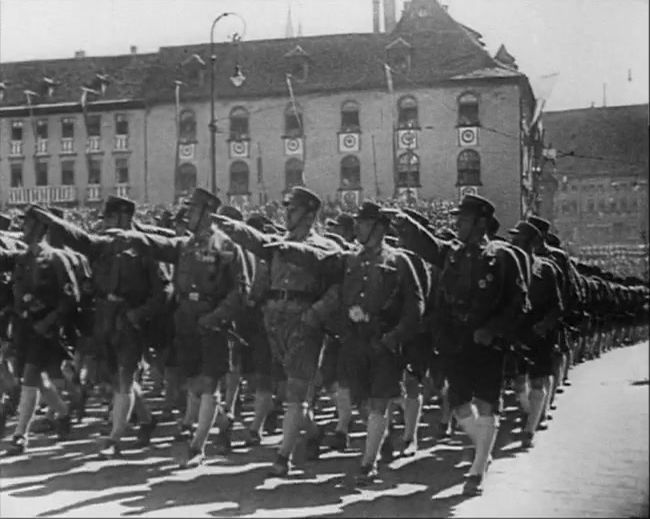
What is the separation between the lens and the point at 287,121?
29.2 feet

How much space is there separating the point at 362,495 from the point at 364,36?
345 centimetres

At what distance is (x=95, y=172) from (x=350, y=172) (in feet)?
7.55

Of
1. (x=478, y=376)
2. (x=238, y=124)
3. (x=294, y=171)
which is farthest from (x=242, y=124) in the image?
(x=478, y=376)

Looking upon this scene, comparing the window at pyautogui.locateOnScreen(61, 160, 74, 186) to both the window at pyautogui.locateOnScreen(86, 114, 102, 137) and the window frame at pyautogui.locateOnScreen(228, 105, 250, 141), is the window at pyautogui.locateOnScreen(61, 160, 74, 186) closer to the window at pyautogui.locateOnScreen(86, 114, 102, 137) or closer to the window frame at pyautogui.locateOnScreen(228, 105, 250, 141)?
the window at pyautogui.locateOnScreen(86, 114, 102, 137)

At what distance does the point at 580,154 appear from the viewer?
784 centimetres

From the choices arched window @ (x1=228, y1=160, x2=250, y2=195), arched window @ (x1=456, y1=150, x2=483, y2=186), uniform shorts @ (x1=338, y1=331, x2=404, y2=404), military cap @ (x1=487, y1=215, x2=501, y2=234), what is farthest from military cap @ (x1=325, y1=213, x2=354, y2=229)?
military cap @ (x1=487, y1=215, x2=501, y2=234)

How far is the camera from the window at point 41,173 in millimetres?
9326

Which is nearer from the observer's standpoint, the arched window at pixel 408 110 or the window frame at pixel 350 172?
the arched window at pixel 408 110

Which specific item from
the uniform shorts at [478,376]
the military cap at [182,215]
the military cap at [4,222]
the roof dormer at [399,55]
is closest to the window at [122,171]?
the military cap at [182,215]

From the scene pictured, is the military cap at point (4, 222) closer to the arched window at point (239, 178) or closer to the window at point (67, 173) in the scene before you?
the window at point (67, 173)

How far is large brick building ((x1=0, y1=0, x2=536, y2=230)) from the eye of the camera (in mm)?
8281

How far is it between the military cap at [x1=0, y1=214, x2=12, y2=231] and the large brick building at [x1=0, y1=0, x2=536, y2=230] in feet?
1.23

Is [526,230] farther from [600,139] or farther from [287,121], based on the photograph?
[287,121]

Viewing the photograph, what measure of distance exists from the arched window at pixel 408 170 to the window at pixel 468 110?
1.56 feet
